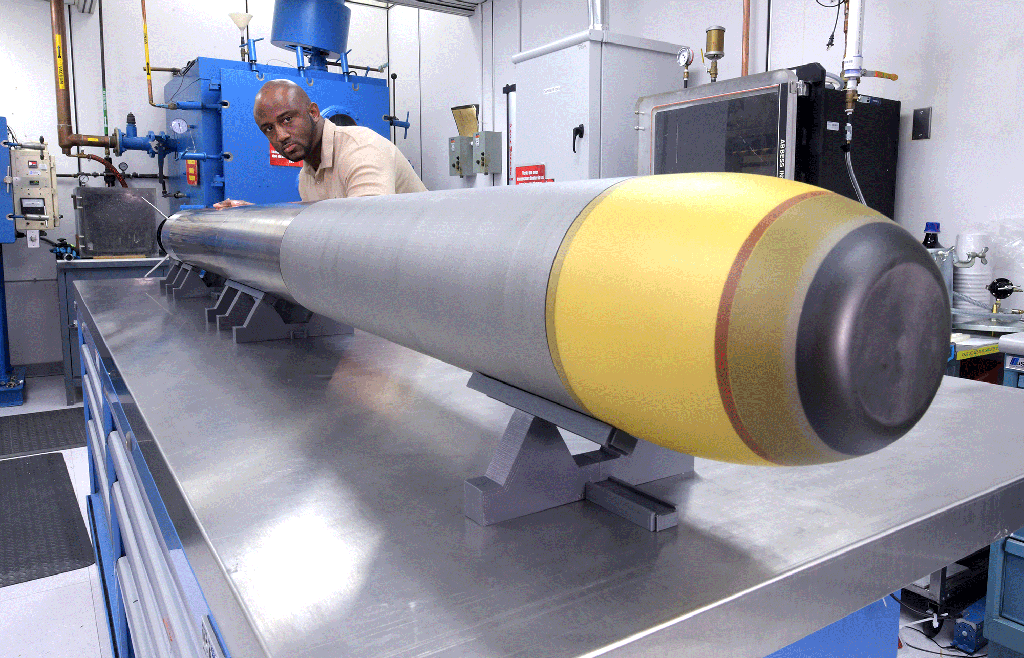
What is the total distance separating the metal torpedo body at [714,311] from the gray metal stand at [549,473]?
2 cm

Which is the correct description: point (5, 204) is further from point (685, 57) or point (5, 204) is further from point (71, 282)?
point (685, 57)

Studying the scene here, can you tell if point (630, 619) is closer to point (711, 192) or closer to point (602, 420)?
point (602, 420)

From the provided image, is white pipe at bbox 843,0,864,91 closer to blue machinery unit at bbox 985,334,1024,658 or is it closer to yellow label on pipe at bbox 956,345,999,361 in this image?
yellow label on pipe at bbox 956,345,999,361

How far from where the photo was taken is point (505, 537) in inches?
22.4

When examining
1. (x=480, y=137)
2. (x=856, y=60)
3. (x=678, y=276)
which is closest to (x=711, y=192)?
(x=678, y=276)

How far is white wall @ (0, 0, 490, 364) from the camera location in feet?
14.8

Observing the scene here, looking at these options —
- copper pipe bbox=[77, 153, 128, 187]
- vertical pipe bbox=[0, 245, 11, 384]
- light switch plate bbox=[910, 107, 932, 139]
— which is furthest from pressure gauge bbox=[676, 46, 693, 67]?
vertical pipe bbox=[0, 245, 11, 384]

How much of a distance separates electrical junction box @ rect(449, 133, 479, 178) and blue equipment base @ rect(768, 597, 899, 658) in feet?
13.5

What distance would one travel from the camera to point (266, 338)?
1429 millimetres

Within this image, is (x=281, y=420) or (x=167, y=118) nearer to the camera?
(x=281, y=420)

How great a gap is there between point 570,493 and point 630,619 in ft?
0.62

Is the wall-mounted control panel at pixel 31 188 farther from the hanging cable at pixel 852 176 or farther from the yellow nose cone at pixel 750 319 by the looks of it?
the yellow nose cone at pixel 750 319

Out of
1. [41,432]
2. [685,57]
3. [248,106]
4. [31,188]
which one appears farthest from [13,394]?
[685,57]

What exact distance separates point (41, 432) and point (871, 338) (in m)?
4.12
